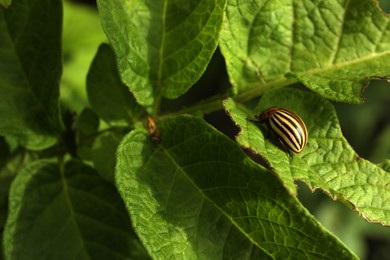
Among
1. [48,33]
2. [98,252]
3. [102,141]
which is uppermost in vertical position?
[48,33]

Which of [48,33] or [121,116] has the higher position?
[48,33]

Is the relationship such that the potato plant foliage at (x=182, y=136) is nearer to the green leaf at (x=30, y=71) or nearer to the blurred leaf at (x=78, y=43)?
the green leaf at (x=30, y=71)

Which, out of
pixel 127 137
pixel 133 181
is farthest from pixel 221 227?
pixel 127 137

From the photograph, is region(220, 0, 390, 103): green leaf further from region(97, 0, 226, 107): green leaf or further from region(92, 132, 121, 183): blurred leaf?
region(92, 132, 121, 183): blurred leaf

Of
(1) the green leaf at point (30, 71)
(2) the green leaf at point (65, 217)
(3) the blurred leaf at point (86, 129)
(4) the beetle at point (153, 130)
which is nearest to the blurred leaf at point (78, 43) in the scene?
(3) the blurred leaf at point (86, 129)

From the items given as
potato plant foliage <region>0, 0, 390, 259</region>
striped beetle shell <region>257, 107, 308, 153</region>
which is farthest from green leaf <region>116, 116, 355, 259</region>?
striped beetle shell <region>257, 107, 308, 153</region>

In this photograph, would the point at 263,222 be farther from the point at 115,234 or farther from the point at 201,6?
the point at 201,6

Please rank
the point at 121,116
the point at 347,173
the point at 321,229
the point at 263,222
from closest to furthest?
the point at 321,229
the point at 263,222
the point at 347,173
the point at 121,116
